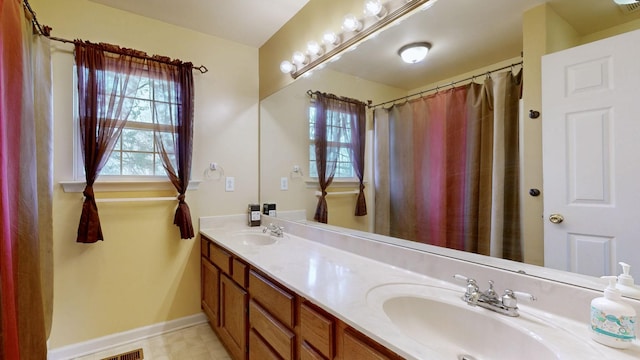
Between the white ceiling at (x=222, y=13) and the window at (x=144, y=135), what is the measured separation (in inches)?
19.2

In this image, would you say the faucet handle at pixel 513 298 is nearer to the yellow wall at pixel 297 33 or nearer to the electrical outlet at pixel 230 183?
the yellow wall at pixel 297 33

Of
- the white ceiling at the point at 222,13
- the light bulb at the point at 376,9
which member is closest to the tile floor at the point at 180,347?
the light bulb at the point at 376,9

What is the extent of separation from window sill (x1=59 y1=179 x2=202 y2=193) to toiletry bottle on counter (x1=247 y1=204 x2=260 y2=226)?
0.49 metres

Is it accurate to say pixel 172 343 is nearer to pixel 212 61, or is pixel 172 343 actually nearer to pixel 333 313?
pixel 333 313

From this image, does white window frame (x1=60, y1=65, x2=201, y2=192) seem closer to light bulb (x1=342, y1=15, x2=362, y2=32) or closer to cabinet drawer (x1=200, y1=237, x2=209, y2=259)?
cabinet drawer (x1=200, y1=237, x2=209, y2=259)

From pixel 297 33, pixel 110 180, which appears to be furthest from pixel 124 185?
pixel 297 33

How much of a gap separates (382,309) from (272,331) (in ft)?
1.96

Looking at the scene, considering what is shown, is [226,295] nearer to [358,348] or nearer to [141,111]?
[358,348]

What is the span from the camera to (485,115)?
1.16 meters

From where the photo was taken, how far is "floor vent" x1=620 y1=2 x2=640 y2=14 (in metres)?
0.77

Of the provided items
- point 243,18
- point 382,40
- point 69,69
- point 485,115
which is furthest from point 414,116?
point 69,69

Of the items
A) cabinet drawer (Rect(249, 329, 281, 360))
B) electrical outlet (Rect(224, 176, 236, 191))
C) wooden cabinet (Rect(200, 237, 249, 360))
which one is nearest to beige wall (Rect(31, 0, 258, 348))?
electrical outlet (Rect(224, 176, 236, 191))

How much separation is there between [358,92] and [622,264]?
4.52 feet

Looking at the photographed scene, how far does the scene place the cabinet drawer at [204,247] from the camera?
7.09 feet
